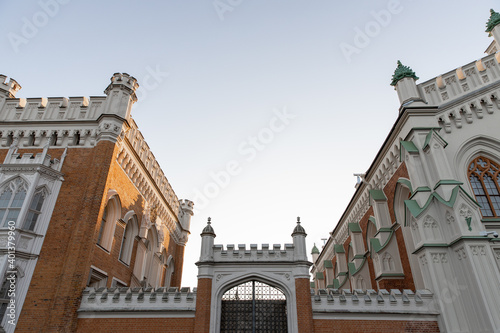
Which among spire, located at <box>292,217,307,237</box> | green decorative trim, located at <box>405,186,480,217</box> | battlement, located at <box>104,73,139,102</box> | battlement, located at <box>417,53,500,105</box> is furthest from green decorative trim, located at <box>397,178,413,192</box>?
battlement, located at <box>104,73,139,102</box>

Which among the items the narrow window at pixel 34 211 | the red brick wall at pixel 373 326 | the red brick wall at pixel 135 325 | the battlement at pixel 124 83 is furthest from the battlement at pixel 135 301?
the battlement at pixel 124 83

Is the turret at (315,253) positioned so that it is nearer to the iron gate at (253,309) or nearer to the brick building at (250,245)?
the brick building at (250,245)

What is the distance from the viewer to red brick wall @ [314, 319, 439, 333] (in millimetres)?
12625

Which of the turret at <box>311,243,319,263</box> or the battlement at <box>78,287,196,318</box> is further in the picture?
the turret at <box>311,243,319,263</box>

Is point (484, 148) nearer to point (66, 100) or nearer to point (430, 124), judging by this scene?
point (430, 124)

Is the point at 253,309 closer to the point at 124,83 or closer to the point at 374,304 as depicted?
the point at 374,304

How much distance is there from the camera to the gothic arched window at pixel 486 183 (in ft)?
48.4

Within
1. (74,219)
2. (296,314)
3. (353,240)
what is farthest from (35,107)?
(353,240)

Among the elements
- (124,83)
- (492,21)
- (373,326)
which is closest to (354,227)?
(373,326)

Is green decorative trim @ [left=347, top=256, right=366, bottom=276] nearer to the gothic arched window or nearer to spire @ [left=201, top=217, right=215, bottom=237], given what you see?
the gothic arched window

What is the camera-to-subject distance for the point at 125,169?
1881 centimetres

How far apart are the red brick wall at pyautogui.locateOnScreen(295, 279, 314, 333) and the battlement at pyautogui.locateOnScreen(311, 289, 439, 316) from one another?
41 cm

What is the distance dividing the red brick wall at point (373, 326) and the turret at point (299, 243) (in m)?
2.51

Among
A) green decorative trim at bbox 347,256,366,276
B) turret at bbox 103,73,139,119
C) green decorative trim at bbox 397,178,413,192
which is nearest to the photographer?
green decorative trim at bbox 397,178,413,192
